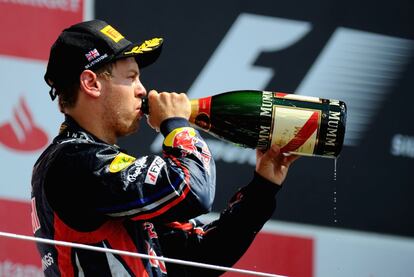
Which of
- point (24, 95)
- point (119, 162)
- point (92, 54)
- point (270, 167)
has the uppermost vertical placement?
point (92, 54)

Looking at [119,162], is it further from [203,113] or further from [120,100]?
[203,113]

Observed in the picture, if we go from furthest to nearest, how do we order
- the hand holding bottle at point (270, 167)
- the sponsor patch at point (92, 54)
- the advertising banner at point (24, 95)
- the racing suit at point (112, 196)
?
the advertising banner at point (24, 95)
the hand holding bottle at point (270, 167)
the sponsor patch at point (92, 54)
the racing suit at point (112, 196)

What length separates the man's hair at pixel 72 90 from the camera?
2250mm

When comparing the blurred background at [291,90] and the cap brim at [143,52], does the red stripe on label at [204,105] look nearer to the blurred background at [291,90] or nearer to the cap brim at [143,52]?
the cap brim at [143,52]

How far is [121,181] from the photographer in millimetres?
2080

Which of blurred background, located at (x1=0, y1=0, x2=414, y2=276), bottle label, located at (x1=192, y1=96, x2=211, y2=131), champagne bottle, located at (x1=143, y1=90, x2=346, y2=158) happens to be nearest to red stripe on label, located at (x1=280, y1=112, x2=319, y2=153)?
champagne bottle, located at (x1=143, y1=90, x2=346, y2=158)

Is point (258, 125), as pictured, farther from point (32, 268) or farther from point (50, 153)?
point (32, 268)

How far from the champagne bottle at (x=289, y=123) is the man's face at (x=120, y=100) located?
0.62 ft

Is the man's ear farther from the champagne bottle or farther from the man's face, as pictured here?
the champagne bottle

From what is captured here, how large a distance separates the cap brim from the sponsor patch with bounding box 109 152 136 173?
9.2 inches

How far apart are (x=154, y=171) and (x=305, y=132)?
1.28 feet

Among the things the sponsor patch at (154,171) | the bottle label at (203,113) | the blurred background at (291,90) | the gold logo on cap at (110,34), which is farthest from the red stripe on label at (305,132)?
the blurred background at (291,90)

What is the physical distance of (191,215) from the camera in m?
2.11

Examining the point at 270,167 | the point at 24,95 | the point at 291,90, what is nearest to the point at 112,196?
the point at 270,167
